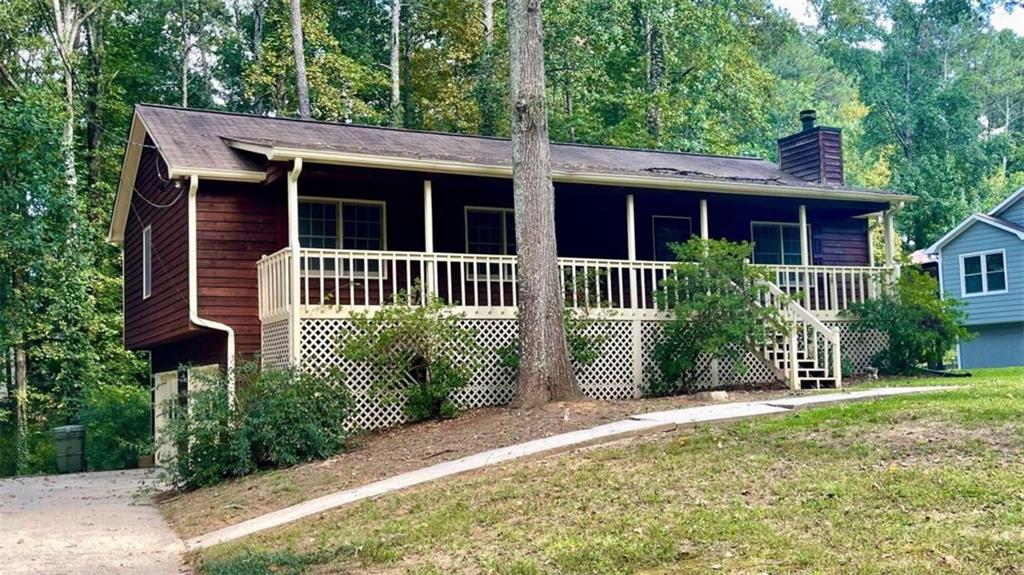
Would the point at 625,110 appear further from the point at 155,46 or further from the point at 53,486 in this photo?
the point at 53,486

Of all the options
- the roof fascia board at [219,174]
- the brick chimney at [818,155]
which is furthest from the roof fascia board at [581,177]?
the brick chimney at [818,155]

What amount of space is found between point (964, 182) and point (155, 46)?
93.6 ft

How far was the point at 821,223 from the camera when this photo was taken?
21.2 m

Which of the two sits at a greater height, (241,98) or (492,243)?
(241,98)

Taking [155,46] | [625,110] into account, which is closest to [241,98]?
[155,46]

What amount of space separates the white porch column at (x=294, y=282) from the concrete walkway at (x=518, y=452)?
153 inches

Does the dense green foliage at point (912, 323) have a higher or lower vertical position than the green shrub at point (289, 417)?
higher

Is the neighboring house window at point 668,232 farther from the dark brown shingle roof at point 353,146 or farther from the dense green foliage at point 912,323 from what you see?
the dense green foliage at point 912,323

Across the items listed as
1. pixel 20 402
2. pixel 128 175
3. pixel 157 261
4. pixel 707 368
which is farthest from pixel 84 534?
pixel 20 402

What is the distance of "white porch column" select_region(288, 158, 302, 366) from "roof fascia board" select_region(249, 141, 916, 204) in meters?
0.30

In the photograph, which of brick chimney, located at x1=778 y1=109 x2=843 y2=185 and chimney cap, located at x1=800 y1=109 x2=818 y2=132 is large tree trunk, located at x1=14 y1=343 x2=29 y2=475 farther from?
chimney cap, located at x1=800 y1=109 x2=818 y2=132

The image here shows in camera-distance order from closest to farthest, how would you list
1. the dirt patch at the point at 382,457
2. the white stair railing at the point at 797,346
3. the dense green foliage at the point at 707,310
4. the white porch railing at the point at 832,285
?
the dirt patch at the point at 382,457
the dense green foliage at the point at 707,310
the white stair railing at the point at 797,346
the white porch railing at the point at 832,285

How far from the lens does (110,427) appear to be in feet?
68.2

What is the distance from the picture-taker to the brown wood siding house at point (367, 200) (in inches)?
616
